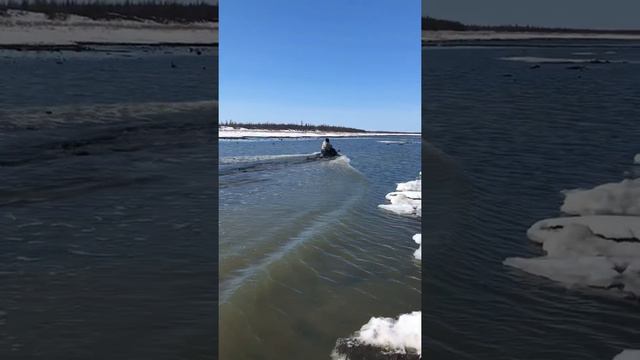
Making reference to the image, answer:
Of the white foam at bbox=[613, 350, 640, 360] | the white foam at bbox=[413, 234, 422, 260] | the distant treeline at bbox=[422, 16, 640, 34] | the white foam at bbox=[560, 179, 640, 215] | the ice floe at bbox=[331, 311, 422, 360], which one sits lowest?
the ice floe at bbox=[331, 311, 422, 360]

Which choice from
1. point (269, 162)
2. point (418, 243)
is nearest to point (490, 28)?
point (418, 243)

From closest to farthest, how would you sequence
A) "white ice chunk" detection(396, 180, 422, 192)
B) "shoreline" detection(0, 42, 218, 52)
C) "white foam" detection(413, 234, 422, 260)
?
"shoreline" detection(0, 42, 218, 52) → "white foam" detection(413, 234, 422, 260) → "white ice chunk" detection(396, 180, 422, 192)

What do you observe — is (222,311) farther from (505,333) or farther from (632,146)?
(632,146)

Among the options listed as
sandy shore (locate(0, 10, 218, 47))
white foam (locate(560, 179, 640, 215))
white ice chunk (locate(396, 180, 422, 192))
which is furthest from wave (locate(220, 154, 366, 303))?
white foam (locate(560, 179, 640, 215))

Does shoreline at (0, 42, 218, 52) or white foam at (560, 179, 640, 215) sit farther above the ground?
shoreline at (0, 42, 218, 52)

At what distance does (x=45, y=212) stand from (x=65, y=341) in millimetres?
1804

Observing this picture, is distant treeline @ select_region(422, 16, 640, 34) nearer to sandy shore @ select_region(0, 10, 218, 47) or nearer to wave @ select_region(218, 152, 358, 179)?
sandy shore @ select_region(0, 10, 218, 47)

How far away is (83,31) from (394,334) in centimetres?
509

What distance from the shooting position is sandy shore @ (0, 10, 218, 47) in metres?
4.74

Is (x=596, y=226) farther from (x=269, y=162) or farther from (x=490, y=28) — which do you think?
(x=269, y=162)

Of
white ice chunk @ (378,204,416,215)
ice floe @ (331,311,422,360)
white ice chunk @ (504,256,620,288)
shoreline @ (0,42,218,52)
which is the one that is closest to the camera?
white ice chunk @ (504,256,620,288)

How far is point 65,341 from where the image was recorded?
3086mm

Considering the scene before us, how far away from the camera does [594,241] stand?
3.70 metres

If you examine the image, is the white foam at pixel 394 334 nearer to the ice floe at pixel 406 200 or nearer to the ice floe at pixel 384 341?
the ice floe at pixel 384 341
